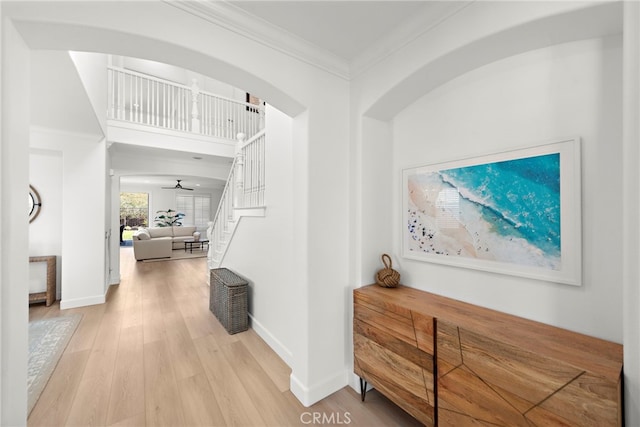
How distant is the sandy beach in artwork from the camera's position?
1.47 m

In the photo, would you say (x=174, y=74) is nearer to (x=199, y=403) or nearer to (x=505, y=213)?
(x=199, y=403)

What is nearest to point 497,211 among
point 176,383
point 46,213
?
point 176,383

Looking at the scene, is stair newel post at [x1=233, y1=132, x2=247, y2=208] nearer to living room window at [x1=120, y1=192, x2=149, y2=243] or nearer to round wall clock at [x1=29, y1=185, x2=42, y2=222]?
round wall clock at [x1=29, y1=185, x2=42, y2=222]

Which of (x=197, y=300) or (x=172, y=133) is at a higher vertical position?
(x=172, y=133)

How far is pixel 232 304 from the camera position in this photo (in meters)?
2.91

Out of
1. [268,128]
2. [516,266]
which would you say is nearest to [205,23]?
[268,128]

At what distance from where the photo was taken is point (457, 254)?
1.74 metres

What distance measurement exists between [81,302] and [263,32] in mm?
4315

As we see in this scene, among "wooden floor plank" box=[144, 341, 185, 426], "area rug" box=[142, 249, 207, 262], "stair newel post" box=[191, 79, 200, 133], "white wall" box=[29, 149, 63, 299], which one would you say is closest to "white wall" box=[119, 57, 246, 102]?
"stair newel post" box=[191, 79, 200, 133]

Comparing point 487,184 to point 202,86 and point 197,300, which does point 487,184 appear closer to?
point 197,300

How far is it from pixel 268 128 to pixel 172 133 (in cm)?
312

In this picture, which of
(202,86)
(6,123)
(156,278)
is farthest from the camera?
(202,86)

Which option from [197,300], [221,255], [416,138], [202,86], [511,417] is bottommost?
[197,300]

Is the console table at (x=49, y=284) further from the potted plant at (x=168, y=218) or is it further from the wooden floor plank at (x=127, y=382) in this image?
the potted plant at (x=168, y=218)
